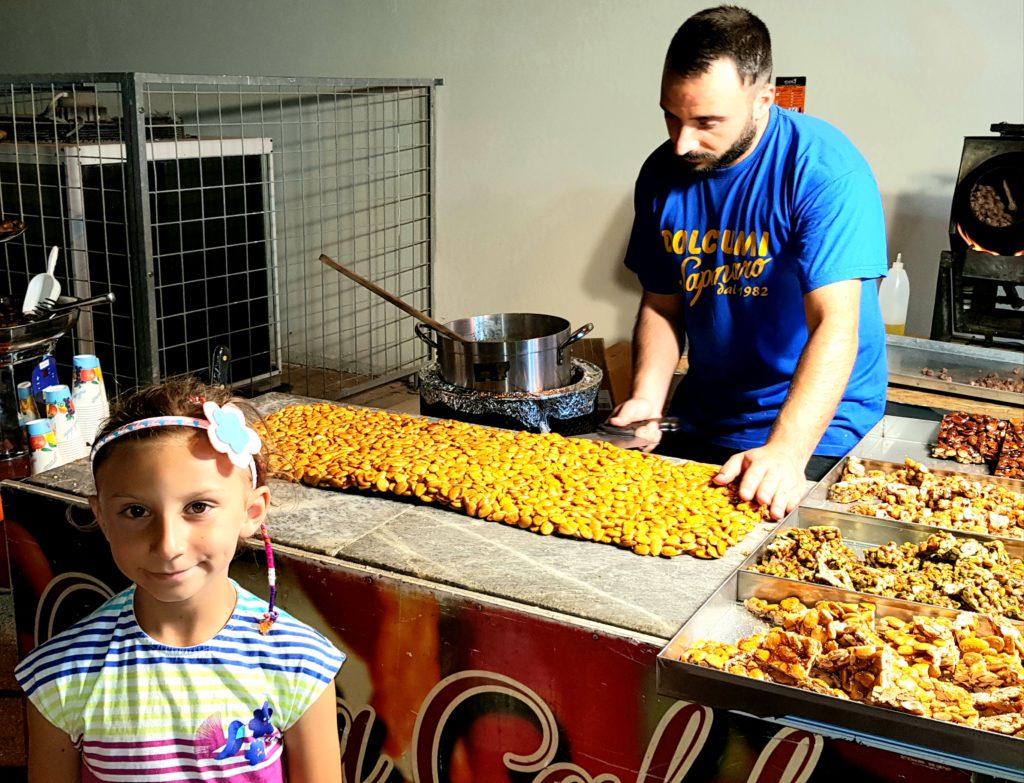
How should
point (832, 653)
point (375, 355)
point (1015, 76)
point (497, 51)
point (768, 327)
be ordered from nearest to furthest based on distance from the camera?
point (832, 653) < point (768, 327) < point (1015, 76) < point (497, 51) < point (375, 355)

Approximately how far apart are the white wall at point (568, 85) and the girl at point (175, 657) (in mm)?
2705

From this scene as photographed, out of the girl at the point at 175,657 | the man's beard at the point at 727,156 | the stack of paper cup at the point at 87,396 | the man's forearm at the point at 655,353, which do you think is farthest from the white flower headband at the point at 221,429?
the stack of paper cup at the point at 87,396

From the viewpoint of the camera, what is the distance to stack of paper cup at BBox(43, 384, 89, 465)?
2529mm

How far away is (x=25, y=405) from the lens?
8.70 feet

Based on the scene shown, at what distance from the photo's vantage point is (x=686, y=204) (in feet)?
7.52

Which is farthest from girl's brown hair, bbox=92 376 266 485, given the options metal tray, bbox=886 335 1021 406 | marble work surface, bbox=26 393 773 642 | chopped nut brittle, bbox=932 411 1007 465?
metal tray, bbox=886 335 1021 406

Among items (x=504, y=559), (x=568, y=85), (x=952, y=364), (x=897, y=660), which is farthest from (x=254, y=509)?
(x=568, y=85)

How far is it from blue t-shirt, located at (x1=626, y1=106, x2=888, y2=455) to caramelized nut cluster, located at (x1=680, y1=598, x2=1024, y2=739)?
2.80 ft

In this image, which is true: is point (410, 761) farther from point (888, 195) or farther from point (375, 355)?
point (375, 355)

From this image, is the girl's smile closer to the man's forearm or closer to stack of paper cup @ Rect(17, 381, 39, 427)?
the man's forearm

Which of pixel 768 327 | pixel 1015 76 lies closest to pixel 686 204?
pixel 768 327

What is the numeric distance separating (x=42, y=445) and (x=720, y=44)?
71.1 inches

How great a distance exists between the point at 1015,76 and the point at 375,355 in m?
2.63

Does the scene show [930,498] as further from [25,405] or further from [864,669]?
[25,405]
